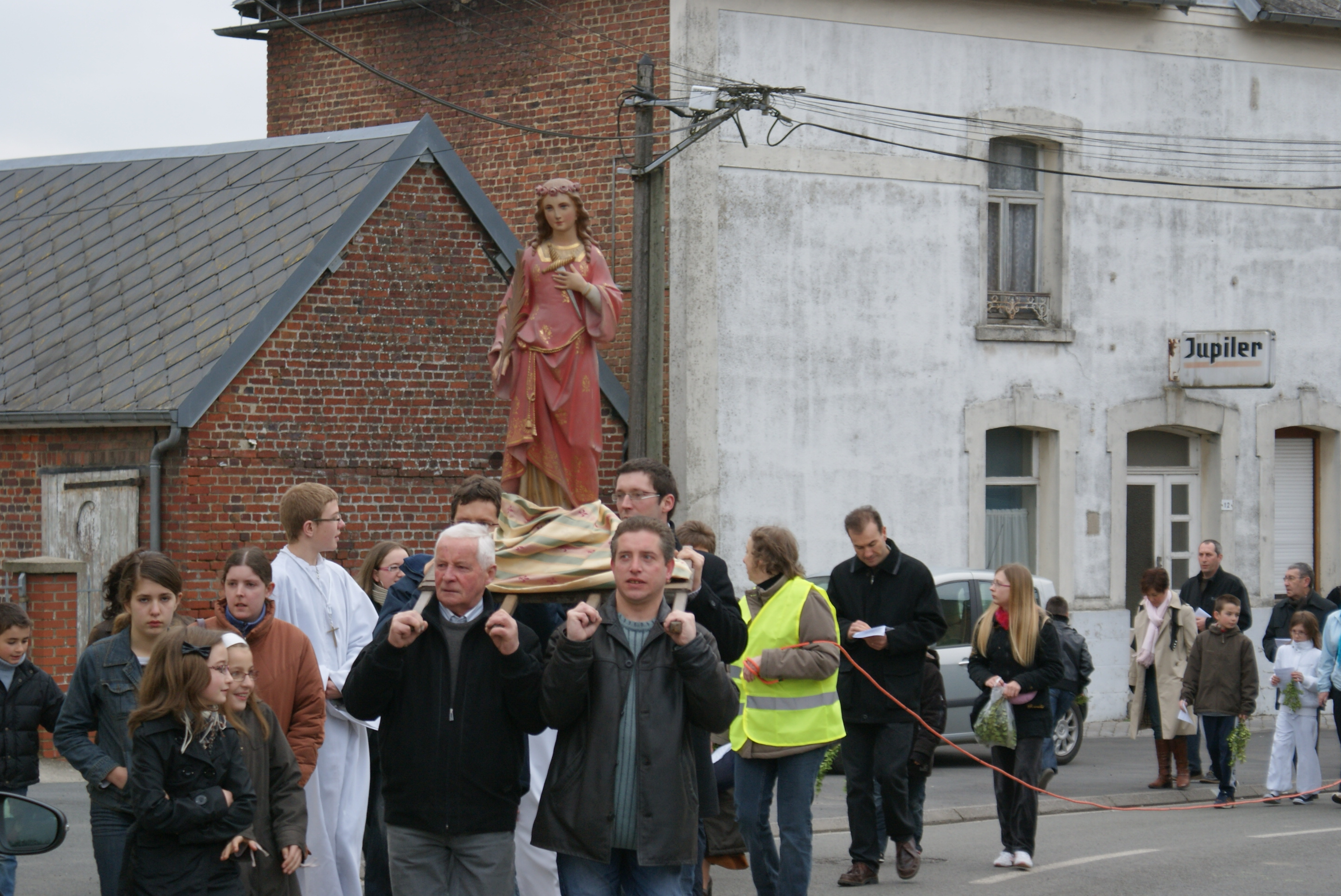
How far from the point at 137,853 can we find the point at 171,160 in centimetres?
1413

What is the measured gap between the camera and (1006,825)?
10422mm

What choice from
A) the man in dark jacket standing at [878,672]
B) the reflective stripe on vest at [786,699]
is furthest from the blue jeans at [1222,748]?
the reflective stripe on vest at [786,699]

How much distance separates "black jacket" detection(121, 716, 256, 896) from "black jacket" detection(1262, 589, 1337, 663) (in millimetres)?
12259

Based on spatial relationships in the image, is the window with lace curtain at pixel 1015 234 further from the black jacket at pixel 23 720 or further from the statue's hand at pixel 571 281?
the black jacket at pixel 23 720

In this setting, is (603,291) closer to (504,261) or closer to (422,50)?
(504,261)

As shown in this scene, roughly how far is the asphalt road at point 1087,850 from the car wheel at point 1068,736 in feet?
2.74

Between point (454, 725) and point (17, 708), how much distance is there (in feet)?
8.92

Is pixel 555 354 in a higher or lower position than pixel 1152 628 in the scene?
higher

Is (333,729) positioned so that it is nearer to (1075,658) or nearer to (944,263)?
(1075,658)

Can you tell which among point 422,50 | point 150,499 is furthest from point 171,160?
point 150,499

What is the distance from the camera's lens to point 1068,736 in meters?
16.4

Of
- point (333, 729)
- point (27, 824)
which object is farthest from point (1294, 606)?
point (27, 824)

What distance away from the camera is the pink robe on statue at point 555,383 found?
8.33 m

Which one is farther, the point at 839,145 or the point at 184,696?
the point at 839,145
